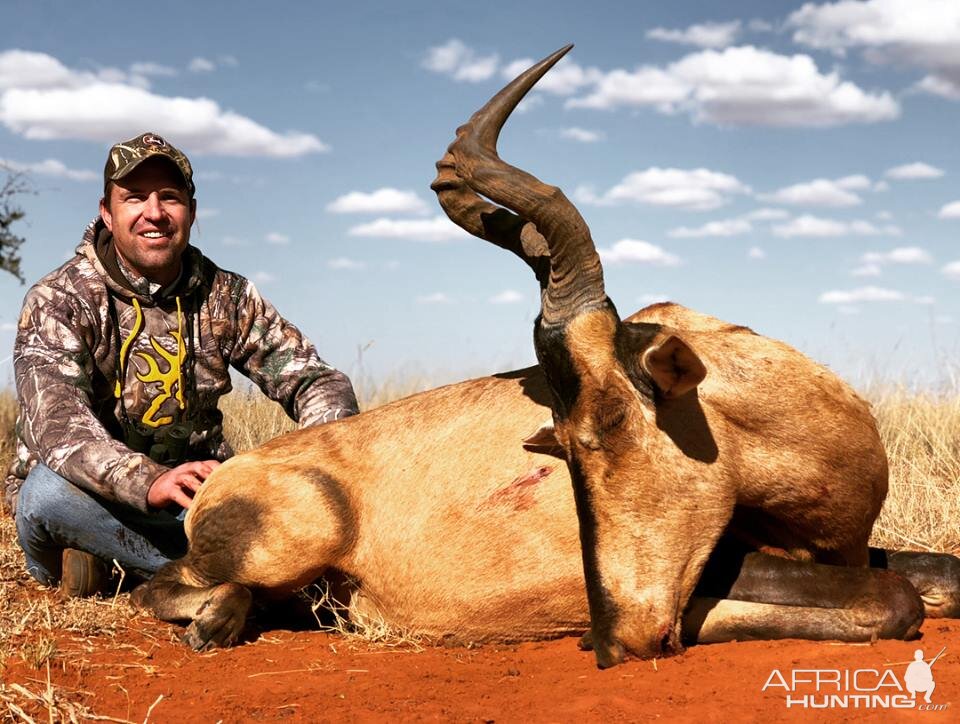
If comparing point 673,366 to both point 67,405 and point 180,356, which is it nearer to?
point 67,405

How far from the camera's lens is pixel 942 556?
5.66 meters

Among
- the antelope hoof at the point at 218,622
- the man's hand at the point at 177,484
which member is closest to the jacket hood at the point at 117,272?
the man's hand at the point at 177,484

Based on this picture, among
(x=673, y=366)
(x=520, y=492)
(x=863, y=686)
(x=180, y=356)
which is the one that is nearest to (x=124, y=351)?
(x=180, y=356)

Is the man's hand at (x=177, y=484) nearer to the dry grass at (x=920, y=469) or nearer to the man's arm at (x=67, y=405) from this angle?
the man's arm at (x=67, y=405)

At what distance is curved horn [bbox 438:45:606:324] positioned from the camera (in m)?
4.89

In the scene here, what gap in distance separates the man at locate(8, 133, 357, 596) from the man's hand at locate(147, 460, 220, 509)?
35 cm

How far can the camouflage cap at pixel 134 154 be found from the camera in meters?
7.24

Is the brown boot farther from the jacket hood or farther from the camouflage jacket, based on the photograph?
the jacket hood

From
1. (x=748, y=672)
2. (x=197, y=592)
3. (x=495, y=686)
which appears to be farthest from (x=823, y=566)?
(x=197, y=592)

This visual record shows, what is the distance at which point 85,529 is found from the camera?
7027 mm

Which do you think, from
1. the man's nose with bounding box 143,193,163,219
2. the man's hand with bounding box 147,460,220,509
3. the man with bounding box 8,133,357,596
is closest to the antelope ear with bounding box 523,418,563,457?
Result: the man's hand with bounding box 147,460,220,509

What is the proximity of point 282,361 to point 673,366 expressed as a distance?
3817mm

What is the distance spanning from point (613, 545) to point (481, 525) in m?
1.00

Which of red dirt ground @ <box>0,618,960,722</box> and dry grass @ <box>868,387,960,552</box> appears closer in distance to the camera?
red dirt ground @ <box>0,618,960,722</box>
